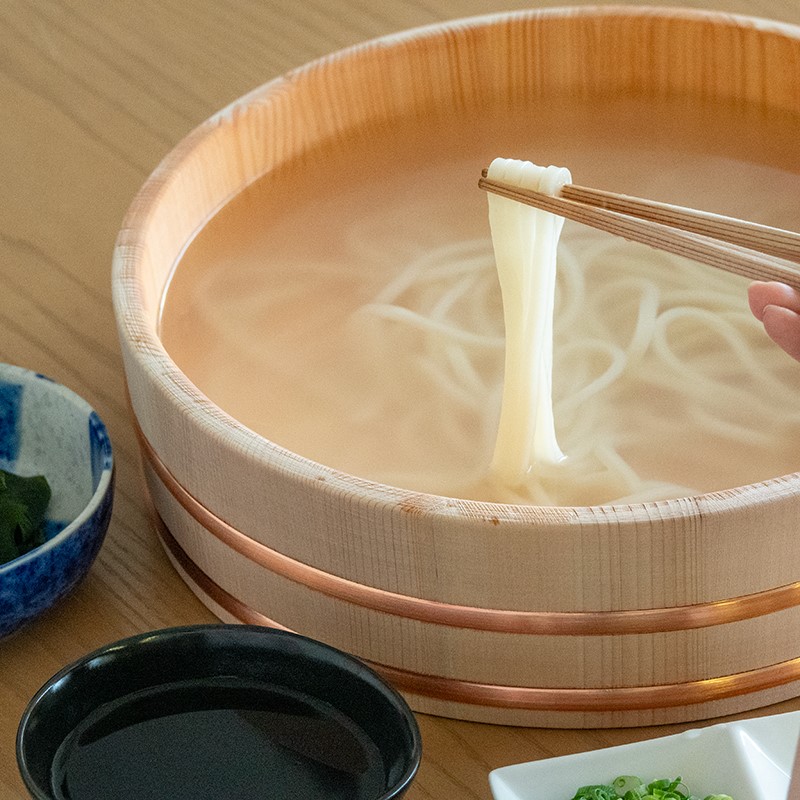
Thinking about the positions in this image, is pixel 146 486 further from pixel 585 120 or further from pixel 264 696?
pixel 585 120

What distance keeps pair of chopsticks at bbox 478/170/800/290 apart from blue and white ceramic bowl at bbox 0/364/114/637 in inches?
24.9

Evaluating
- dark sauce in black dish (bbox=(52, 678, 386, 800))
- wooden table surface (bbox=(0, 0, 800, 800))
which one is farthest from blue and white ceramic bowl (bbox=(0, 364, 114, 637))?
dark sauce in black dish (bbox=(52, 678, 386, 800))

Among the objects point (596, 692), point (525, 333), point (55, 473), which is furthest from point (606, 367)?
point (55, 473)

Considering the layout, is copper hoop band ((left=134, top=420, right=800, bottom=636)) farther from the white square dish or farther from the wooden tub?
the white square dish

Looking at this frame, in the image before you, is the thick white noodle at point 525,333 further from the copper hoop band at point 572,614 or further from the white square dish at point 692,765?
the white square dish at point 692,765

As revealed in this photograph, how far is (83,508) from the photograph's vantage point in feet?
5.98

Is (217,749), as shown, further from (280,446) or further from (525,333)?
(525,333)

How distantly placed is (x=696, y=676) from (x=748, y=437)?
14.5 inches

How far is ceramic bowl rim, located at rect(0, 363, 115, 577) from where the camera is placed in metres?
1.59

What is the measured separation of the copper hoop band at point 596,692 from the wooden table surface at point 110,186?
42 millimetres

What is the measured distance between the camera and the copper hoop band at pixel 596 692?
1557mm

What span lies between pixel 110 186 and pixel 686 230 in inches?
56.5

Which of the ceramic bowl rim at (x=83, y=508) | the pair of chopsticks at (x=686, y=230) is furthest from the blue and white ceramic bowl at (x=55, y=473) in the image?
the pair of chopsticks at (x=686, y=230)

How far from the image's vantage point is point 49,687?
4.54 feet
